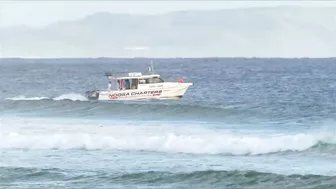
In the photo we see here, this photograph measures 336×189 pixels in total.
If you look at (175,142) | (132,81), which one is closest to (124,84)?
(132,81)

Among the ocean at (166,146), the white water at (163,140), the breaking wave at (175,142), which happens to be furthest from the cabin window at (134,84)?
the breaking wave at (175,142)

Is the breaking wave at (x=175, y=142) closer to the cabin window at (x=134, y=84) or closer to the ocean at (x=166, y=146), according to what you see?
the ocean at (x=166, y=146)

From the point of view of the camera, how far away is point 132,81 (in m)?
58.6

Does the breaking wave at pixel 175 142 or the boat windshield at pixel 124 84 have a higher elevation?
the boat windshield at pixel 124 84

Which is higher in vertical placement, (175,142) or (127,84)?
(127,84)

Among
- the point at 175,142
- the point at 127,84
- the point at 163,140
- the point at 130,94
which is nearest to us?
the point at 175,142

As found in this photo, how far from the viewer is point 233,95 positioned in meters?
67.0

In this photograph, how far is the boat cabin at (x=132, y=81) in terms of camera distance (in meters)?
58.0

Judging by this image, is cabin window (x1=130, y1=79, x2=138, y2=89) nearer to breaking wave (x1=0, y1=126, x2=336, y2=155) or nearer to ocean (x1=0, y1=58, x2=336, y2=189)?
ocean (x1=0, y1=58, x2=336, y2=189)

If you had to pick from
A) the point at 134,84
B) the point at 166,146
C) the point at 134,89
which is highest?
the point at 134,84

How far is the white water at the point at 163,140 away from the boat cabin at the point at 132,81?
19.2 meters

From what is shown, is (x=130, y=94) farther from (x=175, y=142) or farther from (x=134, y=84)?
(x=175, y=142)

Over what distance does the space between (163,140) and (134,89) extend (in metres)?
24.8

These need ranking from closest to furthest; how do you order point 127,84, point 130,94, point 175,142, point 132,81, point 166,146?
point 166,146
point 175,142
point 130,94
point 132,81
point 127,84
